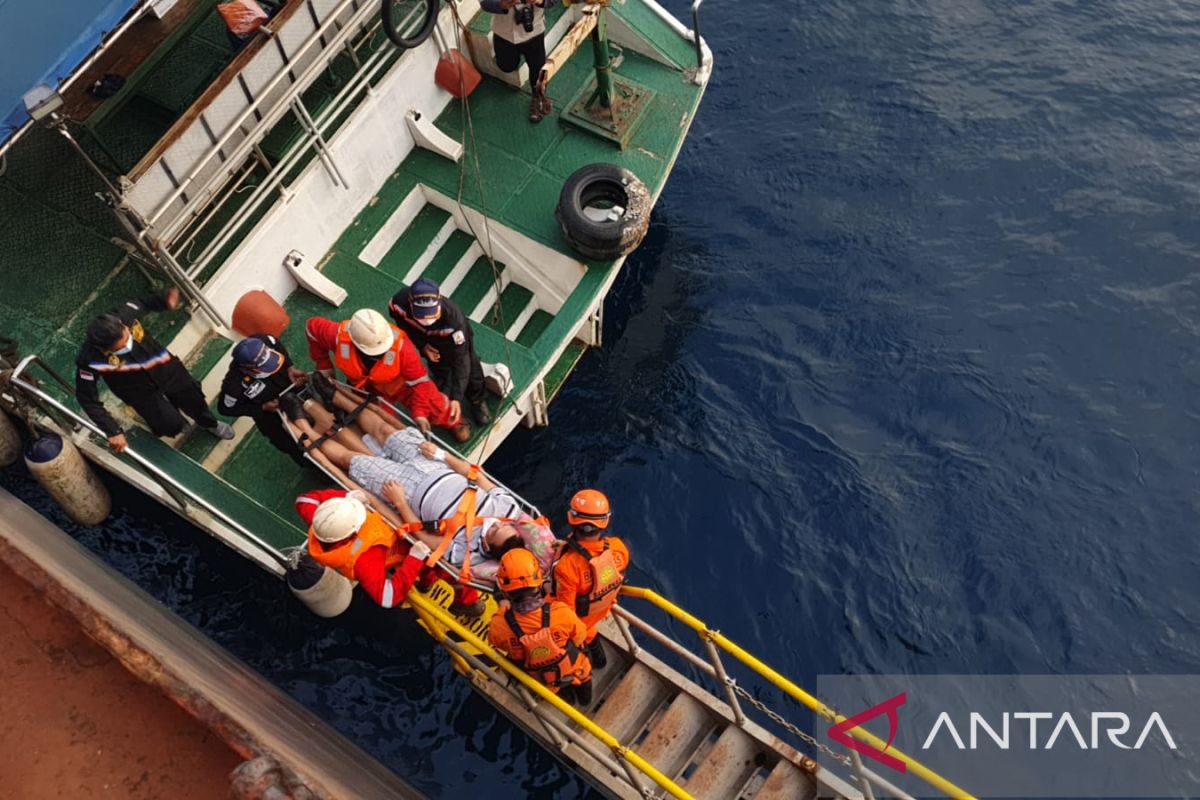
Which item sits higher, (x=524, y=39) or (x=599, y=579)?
(x=524, y=39)

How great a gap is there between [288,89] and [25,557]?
550 cm

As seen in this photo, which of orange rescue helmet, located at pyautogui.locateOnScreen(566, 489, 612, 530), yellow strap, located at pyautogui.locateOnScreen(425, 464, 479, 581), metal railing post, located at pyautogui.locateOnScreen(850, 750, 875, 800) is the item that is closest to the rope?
yellow strap, located at pyautogui.locateOnScreen(425, 464, 479, 581)

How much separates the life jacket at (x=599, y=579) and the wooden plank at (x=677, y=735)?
1482mm

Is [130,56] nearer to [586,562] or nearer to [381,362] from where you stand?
[381,362]

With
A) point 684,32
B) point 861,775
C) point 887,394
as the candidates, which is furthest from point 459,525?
point 684,32

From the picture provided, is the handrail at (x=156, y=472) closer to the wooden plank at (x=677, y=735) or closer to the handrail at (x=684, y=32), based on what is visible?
the wooden plank at (x=677, y=735)

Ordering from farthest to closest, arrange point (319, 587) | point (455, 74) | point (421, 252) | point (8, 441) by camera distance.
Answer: point (455, 74) < point (421, 252) < point (8, 441) < point (319, 587)

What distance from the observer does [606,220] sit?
34.9ft

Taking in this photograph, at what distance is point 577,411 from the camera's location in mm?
11648

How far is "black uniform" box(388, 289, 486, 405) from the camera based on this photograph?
8.64 m

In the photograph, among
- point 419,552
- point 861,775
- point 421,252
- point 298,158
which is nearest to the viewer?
point 861,775

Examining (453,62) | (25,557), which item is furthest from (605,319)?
(25,557)

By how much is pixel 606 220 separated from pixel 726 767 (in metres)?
5.89

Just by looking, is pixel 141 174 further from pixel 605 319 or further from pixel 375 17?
pixel 605 319
